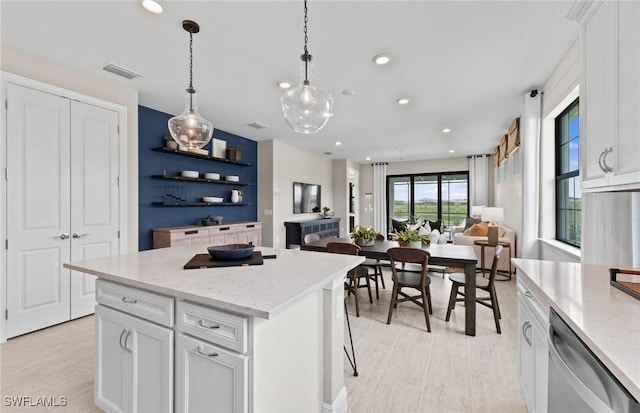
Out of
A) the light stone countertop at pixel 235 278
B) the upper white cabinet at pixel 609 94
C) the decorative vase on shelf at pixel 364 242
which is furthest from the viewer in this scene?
the decorative vase on shelf at pixel 364 242

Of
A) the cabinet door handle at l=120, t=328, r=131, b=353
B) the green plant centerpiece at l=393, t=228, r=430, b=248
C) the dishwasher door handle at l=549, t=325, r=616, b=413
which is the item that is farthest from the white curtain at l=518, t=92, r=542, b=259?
the cabinet door handle at l=120, t=328, r=131, b=353

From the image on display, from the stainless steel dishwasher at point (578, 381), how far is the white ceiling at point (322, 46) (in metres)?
2.10

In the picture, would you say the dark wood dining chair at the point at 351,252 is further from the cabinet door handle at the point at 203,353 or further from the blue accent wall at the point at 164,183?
the blue accent wall at the point at 164,183

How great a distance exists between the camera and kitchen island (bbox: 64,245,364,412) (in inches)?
42.1

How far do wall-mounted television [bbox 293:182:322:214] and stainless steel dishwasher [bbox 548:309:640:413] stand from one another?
5872 mm

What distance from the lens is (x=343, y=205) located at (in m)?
8.70

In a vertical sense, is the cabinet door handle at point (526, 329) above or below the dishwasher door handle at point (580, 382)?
below

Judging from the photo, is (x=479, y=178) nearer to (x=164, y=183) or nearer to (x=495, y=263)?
(x=495, y=263)

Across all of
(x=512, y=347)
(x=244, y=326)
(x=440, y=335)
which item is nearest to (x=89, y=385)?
(x=244, y=326)

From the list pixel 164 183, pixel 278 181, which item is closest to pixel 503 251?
pixel 278 181

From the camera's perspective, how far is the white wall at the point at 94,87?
2.57 metres

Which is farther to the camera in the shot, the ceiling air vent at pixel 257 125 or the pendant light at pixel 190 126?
the ceiling air vent at pixel 257 125

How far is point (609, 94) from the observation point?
1354 mm

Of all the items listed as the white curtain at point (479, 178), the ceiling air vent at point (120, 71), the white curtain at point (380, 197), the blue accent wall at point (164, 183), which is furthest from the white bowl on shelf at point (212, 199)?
the white curtain at point (479, 178)
